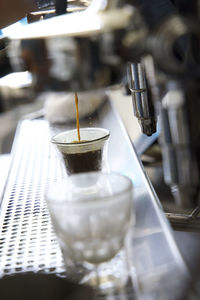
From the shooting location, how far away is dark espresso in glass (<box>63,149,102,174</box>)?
0.67 m

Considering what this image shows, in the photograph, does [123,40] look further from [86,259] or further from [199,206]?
[199,206]

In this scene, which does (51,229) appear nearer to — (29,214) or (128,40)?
(29,214)

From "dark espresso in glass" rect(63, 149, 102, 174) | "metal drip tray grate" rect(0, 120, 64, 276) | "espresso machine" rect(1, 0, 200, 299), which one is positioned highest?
"espresso machine" rect(1, 0, 200, 299)

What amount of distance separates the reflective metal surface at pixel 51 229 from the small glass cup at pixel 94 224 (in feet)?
0.07

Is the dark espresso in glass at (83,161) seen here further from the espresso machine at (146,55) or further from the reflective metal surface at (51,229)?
the espresso machine at (146,55)

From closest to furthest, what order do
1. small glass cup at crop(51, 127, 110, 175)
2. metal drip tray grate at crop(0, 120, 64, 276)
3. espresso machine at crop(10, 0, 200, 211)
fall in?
1. espresso machine at crop(10, 0, 200, 211)
2. metal drip tray grate at crop(0, 120, 64, 276)
3. small glass cup at crop(51, 127, 110, 175)

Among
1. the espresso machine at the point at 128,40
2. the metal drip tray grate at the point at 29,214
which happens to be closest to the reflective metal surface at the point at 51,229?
the metal drip tray grate at the point at 29,214

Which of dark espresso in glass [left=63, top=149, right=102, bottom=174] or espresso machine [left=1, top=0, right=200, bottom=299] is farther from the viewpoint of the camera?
dark espresso in glass [left=63, top=149, right=102, bottom=174]

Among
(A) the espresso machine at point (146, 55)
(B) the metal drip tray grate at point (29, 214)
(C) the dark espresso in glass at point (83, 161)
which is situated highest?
(A) the espresso machine at point (146, 55)

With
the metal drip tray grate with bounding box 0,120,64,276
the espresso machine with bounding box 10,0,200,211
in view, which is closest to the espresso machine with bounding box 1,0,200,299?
the espresso machine with bounding box 10,0,200,211

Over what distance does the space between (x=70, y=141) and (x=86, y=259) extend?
0.96 ft

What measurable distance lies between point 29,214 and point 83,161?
4.1 inches

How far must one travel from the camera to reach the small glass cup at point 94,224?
16.7 inches

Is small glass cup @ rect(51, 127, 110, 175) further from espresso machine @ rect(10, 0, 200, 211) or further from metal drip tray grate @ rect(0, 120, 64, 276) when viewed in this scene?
espresso machine @ rect(10, 0, 200, 211)
